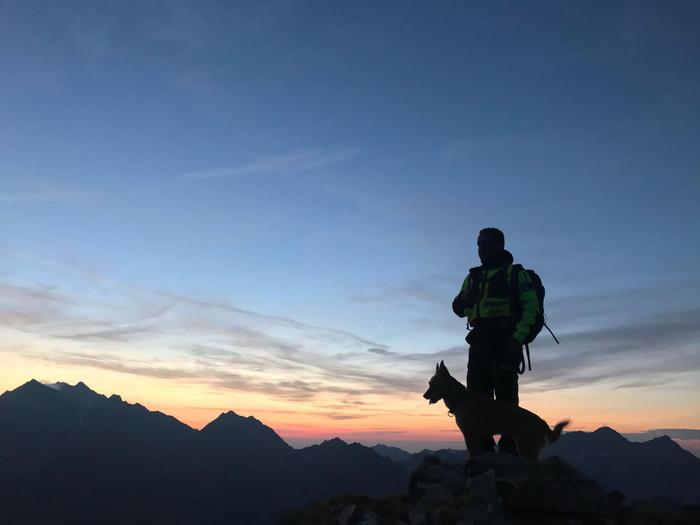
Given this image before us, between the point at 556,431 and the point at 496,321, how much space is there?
2480 millimetres

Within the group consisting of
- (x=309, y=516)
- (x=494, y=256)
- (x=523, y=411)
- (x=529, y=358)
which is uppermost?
(x=494, y=256)

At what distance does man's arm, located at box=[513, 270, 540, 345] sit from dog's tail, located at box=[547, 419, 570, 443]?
174cm

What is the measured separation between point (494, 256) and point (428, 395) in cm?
357

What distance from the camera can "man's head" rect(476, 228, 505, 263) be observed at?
1148cm

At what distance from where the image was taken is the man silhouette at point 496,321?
10633 millimetres

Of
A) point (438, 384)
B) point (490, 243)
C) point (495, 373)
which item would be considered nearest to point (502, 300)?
point (490, 243)

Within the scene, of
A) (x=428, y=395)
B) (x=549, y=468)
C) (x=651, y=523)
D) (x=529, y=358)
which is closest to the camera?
(x=651, y=523)

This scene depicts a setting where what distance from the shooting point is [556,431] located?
10.1 m

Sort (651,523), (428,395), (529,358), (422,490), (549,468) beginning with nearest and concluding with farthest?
(651,523) → (549,468) → (422,490) → (529,358) → (428,395)

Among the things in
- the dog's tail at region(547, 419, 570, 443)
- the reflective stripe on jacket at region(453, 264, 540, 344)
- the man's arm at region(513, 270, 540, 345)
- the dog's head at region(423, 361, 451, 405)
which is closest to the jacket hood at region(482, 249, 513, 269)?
the reflective stripe on jacket at region(453, 264, 540, 344)

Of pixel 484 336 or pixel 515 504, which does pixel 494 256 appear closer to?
pixel 484 336

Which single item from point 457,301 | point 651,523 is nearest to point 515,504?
point 651,523

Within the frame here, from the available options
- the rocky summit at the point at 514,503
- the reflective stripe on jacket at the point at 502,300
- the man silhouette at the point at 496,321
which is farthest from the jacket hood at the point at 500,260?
the rocky summit at the point at 514,503

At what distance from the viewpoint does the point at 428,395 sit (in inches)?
459
